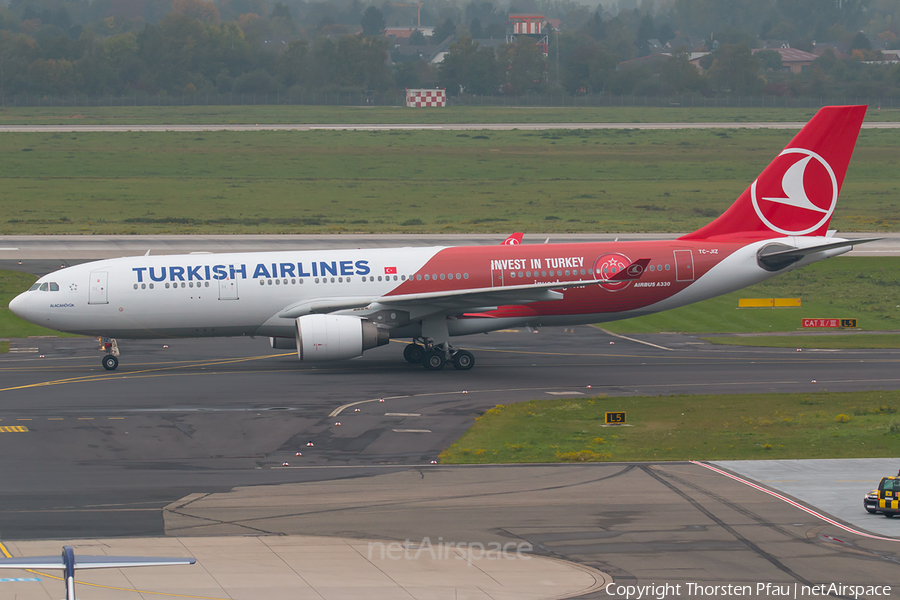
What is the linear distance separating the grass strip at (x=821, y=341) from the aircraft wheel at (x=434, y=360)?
13.8 meters

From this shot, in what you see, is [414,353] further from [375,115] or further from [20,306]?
[375,115]

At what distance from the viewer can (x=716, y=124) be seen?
164625 millimetres

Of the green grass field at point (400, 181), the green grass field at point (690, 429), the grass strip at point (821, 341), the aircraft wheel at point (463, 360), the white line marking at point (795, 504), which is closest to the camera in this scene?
the white line marking at point (795, 504)

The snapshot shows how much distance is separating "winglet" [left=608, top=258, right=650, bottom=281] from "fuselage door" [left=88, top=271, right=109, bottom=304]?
19909mm

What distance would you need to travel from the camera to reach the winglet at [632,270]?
4077cm

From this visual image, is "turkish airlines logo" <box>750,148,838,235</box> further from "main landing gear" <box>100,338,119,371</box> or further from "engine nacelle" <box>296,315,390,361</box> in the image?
"main landing gear" <box>100,338,119,371</box>

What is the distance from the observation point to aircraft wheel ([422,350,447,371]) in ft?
138

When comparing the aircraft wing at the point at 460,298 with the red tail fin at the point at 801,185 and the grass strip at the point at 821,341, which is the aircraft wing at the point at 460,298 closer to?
the red tail fin at the point at 801,185

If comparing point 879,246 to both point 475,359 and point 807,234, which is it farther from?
point 475,359

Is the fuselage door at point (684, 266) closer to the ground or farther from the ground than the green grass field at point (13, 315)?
farther from the ground

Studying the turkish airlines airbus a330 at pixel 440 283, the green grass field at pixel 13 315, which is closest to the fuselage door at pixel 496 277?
the turkish airlines airbus a330 at pixel 440 283

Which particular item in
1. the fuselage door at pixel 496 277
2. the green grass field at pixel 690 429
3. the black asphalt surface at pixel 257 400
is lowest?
the green grass field at pixel 690 429

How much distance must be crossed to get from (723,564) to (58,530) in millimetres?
13769

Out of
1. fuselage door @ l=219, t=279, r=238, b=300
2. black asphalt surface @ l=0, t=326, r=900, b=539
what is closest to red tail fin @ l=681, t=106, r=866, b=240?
black asphalt surface @ l=0, t=326, r=900, b=539
